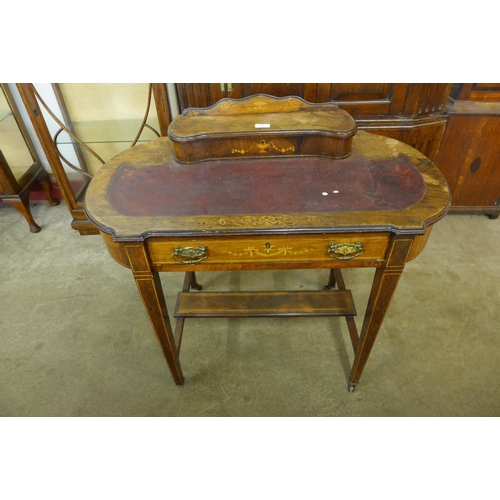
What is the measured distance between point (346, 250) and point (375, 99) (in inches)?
48.2

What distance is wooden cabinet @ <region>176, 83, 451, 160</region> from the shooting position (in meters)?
1.92

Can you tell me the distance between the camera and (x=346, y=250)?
4.05 feet

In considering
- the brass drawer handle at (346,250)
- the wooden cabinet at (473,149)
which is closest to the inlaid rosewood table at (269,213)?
the brass drawer handle at (346,250)

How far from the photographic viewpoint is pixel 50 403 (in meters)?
1.83

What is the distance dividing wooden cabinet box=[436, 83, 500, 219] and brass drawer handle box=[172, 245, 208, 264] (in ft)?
6.30

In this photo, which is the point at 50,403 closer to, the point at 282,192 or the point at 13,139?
the point at 282,192

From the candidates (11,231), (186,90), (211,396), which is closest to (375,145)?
(186,90)

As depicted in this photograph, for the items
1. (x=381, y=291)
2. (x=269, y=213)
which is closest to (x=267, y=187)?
(x=269, y=213)

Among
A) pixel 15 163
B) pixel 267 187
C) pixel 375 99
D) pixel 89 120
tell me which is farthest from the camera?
pixel 15 163

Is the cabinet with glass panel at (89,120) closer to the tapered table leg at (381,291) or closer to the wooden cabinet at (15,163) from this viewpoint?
the wooden cabinet at (15,163)

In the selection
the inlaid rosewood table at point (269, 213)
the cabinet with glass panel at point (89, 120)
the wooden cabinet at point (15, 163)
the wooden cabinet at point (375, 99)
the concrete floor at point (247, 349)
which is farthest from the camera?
the wooden cabinet at point (15, 163)

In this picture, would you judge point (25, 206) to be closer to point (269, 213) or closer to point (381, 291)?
point (269, 213)

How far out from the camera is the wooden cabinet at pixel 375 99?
1924mm

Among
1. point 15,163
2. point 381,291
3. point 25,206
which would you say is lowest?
point 25,206
